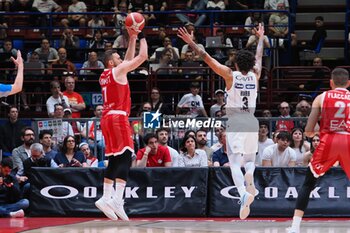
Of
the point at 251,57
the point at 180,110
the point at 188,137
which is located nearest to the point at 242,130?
the point at 251,57

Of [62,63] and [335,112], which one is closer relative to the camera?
[335,112]

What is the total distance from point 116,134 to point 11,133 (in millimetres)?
6560

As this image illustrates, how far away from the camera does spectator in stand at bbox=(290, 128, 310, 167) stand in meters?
18.5

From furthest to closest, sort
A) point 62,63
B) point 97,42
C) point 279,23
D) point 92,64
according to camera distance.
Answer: point 279,23 < point 97,42 < point 62,63 < point 92,64

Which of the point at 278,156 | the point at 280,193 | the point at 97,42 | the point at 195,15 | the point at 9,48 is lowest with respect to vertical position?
the point at 280,193

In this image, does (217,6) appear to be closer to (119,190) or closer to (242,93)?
(242,93)

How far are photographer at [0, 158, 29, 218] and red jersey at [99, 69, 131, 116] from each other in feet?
13.4

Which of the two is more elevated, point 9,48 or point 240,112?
point 9,48

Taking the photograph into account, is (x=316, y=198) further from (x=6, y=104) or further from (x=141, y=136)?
(x=6, y=104)

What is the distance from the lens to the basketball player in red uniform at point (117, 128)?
14.7 meters

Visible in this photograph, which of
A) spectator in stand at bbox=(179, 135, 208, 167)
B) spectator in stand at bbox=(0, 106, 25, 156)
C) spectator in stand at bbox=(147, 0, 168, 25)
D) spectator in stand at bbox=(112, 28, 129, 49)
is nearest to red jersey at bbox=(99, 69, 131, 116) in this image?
spectator in stand at bbox=(179, 135, 208, 167)

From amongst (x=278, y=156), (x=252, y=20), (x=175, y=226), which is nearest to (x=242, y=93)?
(x=175, y=226)

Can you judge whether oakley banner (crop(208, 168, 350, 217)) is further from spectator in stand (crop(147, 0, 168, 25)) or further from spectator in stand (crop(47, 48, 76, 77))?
spectator in stand (crop(147, 0, 168, 25))

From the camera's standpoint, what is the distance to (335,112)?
527 inches
